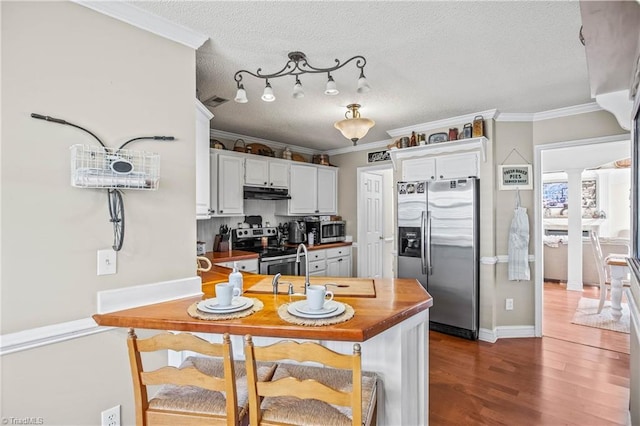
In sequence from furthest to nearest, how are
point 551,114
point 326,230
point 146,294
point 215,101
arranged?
point 326,230 < point 551,114 < point 215,101 < point 146,294

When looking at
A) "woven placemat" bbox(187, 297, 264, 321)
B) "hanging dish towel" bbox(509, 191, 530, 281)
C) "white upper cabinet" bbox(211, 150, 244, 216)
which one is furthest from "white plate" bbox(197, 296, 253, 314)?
"hanging dish towel" bbox(509, 191, 530, 281)

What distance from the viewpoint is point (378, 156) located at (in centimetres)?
504

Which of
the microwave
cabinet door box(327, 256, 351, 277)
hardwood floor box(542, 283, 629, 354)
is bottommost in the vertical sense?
hardwood floor box(542, 283, 629, 354)

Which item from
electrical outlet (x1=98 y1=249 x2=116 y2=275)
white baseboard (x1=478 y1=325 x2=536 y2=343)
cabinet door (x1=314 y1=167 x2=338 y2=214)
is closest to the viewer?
electrical outlet (x1=98 y1=249 x2=116 y2=275)

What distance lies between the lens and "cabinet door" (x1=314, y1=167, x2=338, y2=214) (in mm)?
5238

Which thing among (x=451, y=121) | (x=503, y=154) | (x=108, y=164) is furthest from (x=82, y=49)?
(x=503, y=154)

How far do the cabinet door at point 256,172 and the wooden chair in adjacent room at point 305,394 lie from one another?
3288 millimetres

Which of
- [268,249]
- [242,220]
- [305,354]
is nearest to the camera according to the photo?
[305,354]

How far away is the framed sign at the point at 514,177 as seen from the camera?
3633 millimetres

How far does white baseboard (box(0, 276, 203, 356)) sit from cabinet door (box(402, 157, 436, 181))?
3001 millimetres

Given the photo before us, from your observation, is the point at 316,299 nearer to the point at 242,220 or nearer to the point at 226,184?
the point at 226,184

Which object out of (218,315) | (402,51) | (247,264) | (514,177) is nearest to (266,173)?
(247,264)

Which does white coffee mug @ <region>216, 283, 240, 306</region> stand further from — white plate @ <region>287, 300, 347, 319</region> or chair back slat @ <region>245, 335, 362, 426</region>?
chair back slat @ <region>245, 335, 362, 426</region>

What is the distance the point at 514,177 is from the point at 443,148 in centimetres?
84
